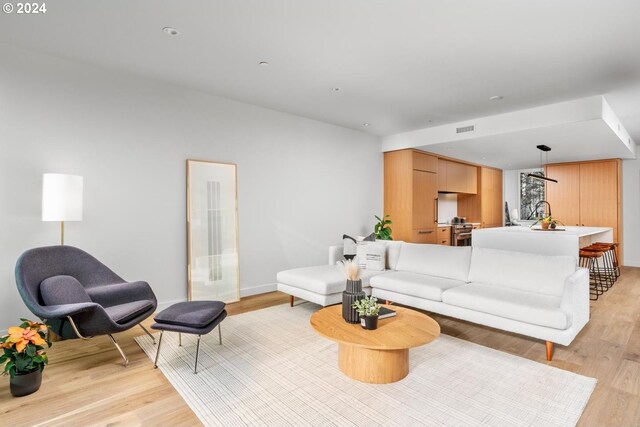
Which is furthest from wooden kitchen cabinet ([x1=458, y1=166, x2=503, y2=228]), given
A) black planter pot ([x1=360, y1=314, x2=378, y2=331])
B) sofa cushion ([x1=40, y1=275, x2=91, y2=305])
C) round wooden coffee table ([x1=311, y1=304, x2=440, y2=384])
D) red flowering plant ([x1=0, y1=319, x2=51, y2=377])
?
red flowering plant ([x1=0, y1=319, x2=51, y2=377])

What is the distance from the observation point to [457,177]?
819 cm

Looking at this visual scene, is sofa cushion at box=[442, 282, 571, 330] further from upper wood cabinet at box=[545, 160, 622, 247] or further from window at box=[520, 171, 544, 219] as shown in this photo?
window at box=[520, 171, 544, 219]

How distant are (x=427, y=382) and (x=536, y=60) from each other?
130 inches

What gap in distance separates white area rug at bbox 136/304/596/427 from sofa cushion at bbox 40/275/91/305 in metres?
0.73

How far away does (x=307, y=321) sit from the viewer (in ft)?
12.6

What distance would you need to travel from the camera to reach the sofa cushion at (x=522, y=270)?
324cm

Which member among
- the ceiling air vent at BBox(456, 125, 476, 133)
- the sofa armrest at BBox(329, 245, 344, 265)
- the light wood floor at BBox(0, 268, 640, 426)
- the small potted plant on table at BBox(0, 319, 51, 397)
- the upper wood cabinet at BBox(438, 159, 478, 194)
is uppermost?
the ceiling air vent at BBox(456, 125, 476, 133)

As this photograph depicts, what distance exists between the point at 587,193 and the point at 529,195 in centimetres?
219

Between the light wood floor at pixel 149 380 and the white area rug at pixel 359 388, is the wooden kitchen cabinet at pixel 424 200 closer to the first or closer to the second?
the light wood floor at pixel 149 380

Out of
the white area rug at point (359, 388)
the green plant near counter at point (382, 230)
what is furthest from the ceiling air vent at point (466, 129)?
the white area rug at point (359, 388)

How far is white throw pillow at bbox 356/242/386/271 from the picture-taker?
4.53 meters

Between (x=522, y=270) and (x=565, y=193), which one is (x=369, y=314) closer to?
(x=522, y=270)

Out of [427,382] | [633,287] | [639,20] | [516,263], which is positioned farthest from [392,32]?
[633,287]

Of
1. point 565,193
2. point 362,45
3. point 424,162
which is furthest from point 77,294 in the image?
point 565,193
